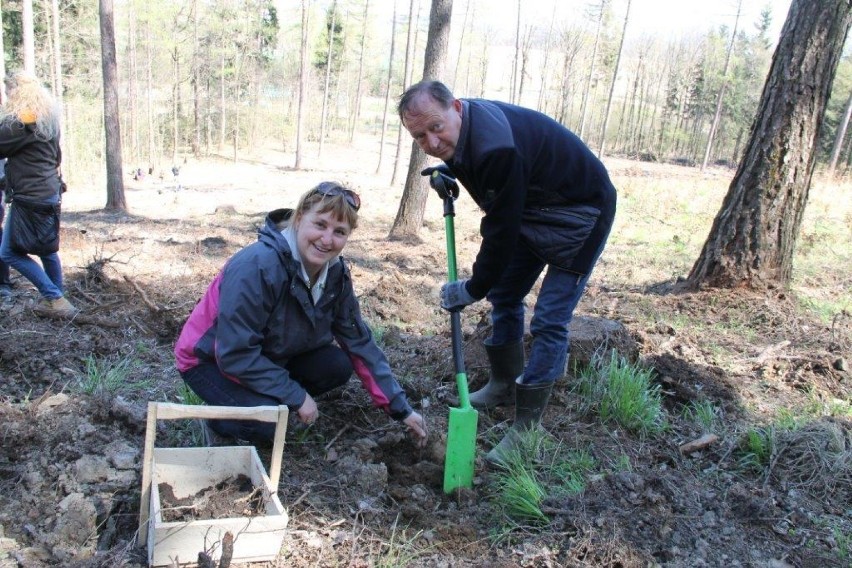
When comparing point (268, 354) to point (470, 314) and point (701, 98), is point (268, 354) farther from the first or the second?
point (701, 98)

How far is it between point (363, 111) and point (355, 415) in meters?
56.7

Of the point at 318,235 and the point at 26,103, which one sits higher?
the point at 26,103

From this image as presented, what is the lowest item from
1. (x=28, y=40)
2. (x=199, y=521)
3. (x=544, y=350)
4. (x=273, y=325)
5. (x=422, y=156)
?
(x=199, y=521)

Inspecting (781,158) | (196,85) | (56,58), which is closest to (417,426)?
(781,158)

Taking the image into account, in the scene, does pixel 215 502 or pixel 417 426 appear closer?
pixel 215 502

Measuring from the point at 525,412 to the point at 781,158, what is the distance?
4.05 meters

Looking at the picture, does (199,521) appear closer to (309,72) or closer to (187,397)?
(187,397)

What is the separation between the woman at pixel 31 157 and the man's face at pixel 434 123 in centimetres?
308

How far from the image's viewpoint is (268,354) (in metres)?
2.55

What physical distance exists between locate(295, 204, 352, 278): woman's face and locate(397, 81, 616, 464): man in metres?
0.47

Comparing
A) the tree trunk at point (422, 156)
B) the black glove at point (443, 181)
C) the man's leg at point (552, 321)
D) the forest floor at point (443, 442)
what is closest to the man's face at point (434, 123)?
the black glove at point (443, 181)

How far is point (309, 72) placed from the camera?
3616 centimetres

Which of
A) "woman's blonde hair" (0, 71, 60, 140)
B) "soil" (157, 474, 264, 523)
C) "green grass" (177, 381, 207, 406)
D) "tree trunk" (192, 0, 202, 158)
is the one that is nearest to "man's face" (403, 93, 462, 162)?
"soil" (157, 474, 264, 523)

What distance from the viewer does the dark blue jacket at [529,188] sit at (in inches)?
94.6
